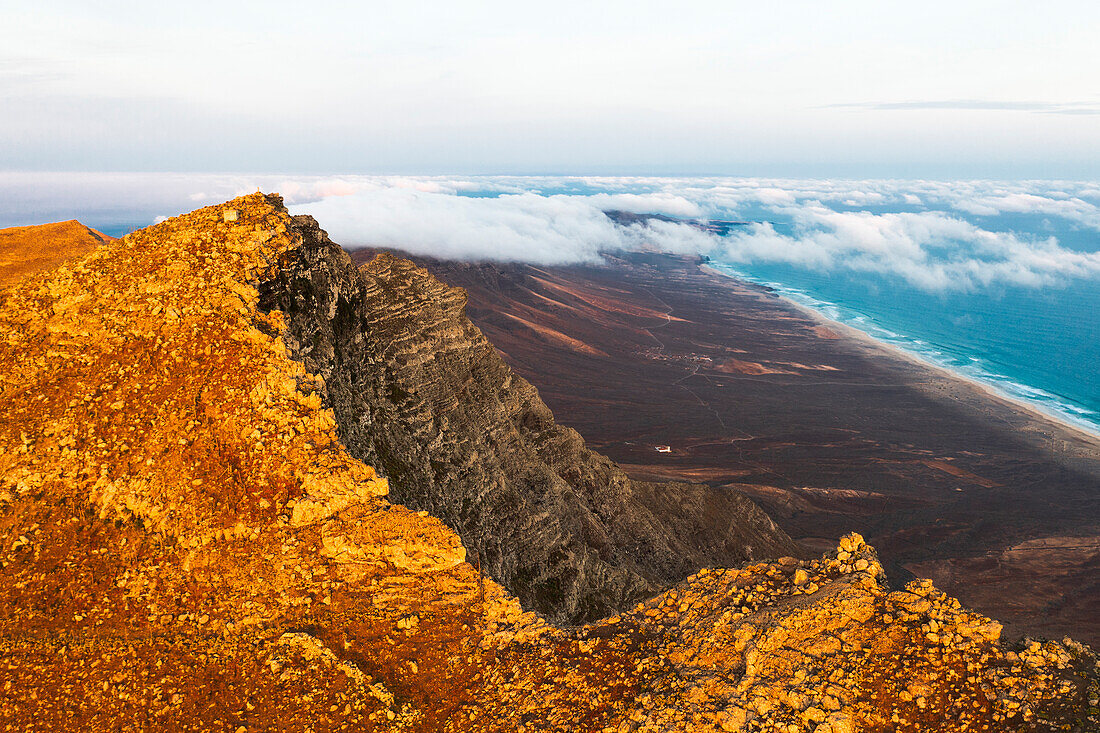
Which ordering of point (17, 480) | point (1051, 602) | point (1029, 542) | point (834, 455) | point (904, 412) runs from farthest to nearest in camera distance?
point (904, 412) < point (834, 455) < point (1029, 542) < point (1051, 602) < point (17, 480)

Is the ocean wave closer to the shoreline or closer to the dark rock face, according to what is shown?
the shoreline

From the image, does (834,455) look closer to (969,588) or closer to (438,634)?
(969,588)

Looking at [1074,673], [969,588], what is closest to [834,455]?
[969,588]

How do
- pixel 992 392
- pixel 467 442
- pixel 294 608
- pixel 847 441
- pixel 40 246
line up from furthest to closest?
pixel 992 392 < pixel 847 441 < pixel 40 246 < pixel 467 442 < pixel 294 608

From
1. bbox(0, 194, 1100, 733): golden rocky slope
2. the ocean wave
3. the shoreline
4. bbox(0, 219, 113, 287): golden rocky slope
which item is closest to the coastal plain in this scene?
the shoreline

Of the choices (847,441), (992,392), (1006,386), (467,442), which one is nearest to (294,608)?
(467,442)

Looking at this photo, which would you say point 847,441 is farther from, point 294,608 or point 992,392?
point 294,608

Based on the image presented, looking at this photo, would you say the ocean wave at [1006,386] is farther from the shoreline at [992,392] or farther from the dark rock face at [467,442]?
the dark rock face at [467,442]
